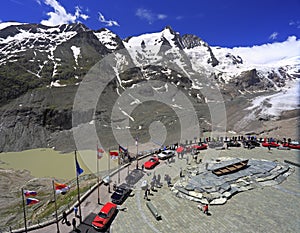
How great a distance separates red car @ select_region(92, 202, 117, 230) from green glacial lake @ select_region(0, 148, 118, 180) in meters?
26.3

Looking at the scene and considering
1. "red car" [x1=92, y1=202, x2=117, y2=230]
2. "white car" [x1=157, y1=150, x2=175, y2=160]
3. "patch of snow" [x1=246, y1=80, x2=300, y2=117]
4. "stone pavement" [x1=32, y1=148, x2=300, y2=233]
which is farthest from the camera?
"patch of snow" [x1=246, y1=80, x2=300, y2=117]

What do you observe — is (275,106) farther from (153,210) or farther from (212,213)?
(153,210)

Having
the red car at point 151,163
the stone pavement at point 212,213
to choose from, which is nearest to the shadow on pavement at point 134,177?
the stone pavement at point 212,213

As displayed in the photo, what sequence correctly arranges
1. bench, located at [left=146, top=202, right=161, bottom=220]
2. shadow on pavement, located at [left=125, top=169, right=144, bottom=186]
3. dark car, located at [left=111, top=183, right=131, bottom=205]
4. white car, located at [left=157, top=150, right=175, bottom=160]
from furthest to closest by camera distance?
white car, located at [left=157, top=150, right=175, bottom=160] → shadow on pavement, located at [left=125, top=169, right=144, bottom=186] → dark car, located at [left=111, top=183, right=131, bottom=205] → bench, located at [left=146, top=202, right=161, bottom=220]

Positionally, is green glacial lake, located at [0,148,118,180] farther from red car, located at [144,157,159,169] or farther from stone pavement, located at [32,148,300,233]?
stone pavement, located at [32,148,300,233]

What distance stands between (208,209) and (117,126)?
60136 mm

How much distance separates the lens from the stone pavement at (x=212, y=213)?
1580cm

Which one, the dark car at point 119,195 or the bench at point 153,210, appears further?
the dark car at point 119,195

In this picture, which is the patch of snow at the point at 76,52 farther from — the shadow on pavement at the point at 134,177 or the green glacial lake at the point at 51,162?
the shadow on pavement at the point at 134,177

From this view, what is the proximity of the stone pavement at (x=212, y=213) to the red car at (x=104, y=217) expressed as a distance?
52 centimetres

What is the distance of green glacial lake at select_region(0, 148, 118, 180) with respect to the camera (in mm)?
44656

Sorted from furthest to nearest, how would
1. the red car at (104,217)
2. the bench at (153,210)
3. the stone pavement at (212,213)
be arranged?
the bench at (153,210)
the stone pavement at (212,213)
the red car at (104,217)

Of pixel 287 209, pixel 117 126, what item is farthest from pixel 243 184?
pixel 117 126

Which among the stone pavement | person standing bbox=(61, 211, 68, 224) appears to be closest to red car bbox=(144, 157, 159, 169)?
the stone pavement
